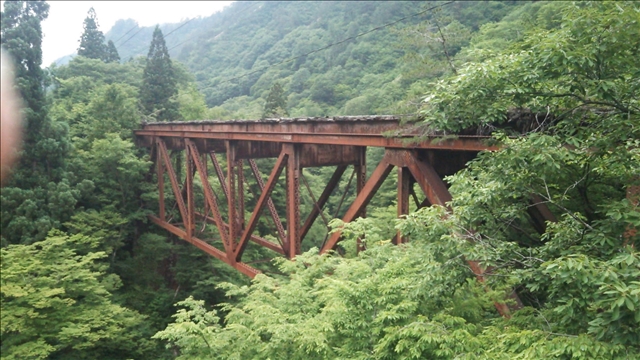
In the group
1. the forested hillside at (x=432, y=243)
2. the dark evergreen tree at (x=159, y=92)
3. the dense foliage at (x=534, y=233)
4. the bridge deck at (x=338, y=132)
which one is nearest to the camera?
the dense foliage at (x=534, y=233)

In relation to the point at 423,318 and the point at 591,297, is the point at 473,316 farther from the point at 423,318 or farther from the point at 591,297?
the point at 591,297

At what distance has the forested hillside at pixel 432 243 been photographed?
389 centimetres

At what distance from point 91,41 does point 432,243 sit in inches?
2312

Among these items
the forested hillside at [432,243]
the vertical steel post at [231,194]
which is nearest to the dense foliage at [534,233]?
the forested hillside at [432,243]

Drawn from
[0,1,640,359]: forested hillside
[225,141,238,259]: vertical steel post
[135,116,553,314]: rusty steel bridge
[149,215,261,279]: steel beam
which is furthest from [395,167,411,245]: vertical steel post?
[225,141,238,259]: vertical steel post

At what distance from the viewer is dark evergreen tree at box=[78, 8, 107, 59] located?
51.8 metres

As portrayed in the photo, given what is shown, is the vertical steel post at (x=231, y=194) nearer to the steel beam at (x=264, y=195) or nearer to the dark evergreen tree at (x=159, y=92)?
the steel beam at (x=264, y=195)

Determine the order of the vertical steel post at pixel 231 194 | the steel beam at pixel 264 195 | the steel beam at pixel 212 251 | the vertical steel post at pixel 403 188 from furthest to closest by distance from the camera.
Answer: the vertical steel post at pixel 231 194
the steel beam at pixel 212 251
the steel beam at pixel 264 195
the vertical steel post at pixel 403 188

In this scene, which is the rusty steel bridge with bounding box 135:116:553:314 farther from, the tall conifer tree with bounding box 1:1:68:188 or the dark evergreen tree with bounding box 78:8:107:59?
the dark evergreen tree with bounding box 78:8:107:59

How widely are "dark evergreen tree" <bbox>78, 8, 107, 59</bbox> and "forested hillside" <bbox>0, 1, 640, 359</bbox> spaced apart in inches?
1333

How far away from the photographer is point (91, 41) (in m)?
52.6

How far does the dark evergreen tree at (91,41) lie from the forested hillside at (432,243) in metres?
33.9

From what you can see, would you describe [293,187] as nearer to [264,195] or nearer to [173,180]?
[264,195]

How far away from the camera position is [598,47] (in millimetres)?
3818
